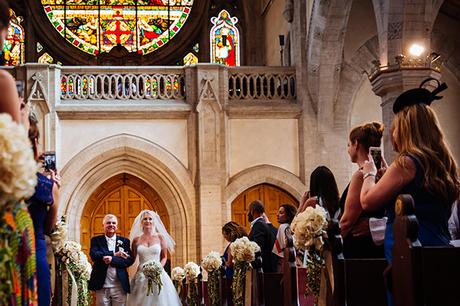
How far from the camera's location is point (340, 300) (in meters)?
4.86

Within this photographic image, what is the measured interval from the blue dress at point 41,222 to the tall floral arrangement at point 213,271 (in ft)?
21.8

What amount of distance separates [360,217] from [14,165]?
301 cm

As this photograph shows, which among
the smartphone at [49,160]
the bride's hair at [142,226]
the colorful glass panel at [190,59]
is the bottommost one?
the smartphone at [49,160]

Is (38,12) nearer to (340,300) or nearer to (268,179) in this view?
(268,179)

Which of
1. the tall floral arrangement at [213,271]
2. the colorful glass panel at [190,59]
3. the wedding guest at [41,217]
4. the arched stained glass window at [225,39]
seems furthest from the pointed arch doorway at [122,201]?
the wedding guest at [41,217]

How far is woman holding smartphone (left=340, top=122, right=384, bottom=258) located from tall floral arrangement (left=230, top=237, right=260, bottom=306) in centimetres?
341

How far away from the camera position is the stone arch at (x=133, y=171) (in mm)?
17859

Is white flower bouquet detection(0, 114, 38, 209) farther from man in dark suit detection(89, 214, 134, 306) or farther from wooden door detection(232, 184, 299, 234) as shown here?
wooden door detection(232, 184, 299, 234)

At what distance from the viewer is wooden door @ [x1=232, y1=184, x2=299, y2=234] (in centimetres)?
1828

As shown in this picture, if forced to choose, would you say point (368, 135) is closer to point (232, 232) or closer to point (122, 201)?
point (232, 232)

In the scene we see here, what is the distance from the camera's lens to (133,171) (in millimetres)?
18375

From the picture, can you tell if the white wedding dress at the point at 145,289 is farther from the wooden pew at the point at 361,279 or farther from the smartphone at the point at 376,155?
the wooden pew at the point at 361,279

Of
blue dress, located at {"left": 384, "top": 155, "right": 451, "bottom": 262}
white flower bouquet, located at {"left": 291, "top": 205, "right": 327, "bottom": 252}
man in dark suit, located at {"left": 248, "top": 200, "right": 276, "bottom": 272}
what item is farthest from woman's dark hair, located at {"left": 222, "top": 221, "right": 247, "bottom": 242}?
blue dress, located at {"left": 384, "top": 155, "right": 451, "bottom": 262}

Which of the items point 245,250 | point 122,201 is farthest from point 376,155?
point 122,201
